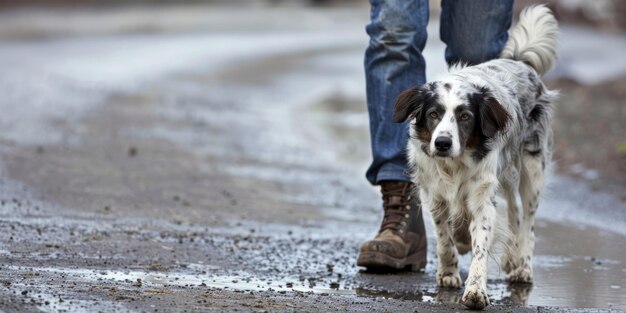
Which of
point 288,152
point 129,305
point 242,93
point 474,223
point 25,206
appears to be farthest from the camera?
point 242,93

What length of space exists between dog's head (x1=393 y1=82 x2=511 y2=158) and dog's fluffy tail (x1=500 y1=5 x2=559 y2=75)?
105 centimetres

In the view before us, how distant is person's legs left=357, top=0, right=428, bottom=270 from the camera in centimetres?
604

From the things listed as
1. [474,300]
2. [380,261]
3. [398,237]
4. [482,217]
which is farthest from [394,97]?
[474,300]

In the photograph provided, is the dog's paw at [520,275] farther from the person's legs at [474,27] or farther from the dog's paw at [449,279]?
the person's legs at [474,27]

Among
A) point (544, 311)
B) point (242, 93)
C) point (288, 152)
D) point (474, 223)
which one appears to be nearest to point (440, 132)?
point (474, 223)

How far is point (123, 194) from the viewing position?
7516mm

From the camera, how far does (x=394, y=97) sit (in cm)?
616

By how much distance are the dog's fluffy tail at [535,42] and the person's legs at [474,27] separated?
82mm

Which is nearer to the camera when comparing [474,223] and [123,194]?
[474,223]

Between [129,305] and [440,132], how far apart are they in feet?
5.23

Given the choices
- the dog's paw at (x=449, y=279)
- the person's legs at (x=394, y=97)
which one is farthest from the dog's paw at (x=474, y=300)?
the person's legs at (x=394, y=97)

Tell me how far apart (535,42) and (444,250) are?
139 centimetres

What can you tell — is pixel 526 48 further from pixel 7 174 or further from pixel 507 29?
pixel 7 174

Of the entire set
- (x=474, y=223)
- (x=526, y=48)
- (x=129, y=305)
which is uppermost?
(x=526, y=48)
